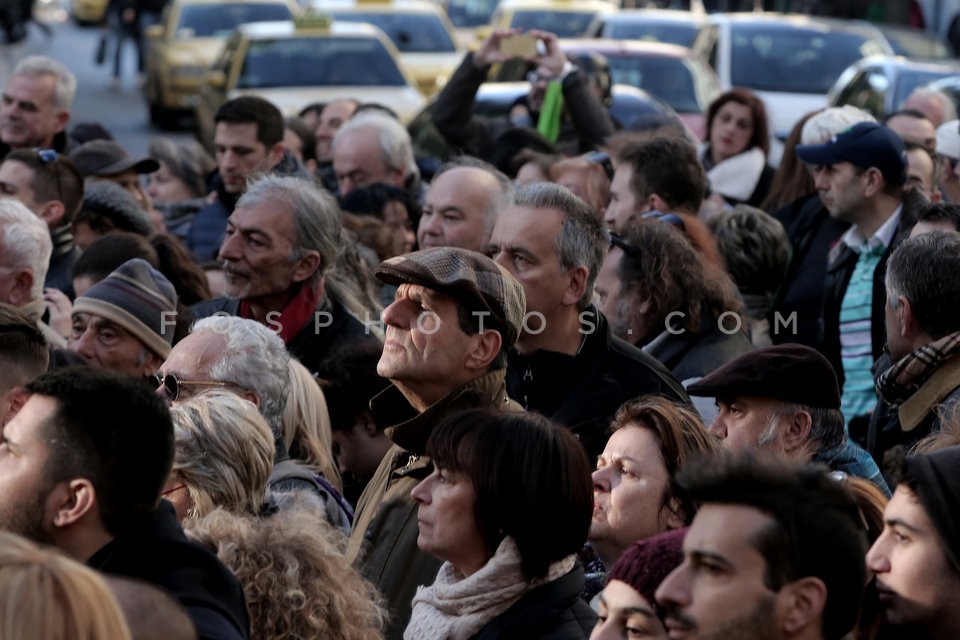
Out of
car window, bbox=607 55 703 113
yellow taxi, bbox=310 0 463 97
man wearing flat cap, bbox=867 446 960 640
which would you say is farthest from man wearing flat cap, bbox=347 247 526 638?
yellow taxi, bbox=310 0 463 97

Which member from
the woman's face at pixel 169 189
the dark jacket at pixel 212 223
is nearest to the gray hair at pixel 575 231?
the dark jacket at pixel 212 223

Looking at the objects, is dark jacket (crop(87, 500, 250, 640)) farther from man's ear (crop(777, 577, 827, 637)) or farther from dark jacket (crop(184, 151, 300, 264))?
dark jacket (crop(184, 151, 300, 264))

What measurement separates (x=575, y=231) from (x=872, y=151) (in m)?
2.17

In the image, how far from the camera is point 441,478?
4.56 m

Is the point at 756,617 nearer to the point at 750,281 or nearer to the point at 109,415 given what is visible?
the point at 109,415

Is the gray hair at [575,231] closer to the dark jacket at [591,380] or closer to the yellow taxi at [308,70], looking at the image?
the dark jacket at [591,380]

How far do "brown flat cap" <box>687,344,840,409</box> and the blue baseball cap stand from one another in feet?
8.98

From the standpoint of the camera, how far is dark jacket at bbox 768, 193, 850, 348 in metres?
8.30

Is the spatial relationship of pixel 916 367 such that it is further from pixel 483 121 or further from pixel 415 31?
pixel 415 31

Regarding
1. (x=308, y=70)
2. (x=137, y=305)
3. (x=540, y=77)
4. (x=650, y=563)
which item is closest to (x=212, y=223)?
(x=540, y=77)

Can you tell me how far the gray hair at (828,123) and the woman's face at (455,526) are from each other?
4686mm

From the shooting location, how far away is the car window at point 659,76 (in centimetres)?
1697

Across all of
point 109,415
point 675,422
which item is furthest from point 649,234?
point 109,415

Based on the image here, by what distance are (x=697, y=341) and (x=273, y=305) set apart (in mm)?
1830
